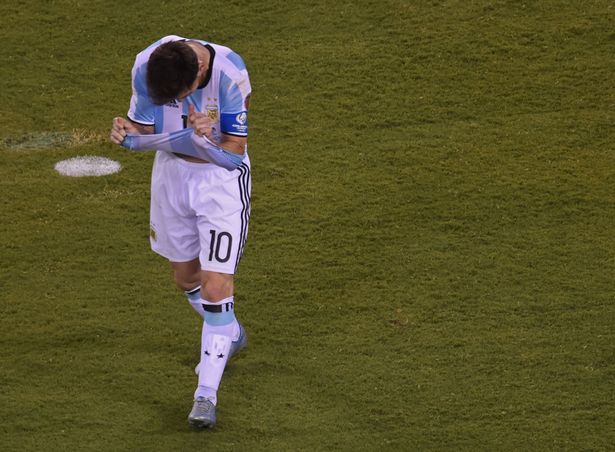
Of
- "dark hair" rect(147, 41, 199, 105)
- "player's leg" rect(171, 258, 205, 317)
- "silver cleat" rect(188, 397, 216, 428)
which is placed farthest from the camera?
"player's leg" rect(171, 258, 205, 317)

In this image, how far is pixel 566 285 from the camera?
6250 millimetres

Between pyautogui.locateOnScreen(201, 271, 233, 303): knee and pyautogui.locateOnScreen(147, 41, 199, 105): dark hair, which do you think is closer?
pyautogui.locateOnScreen(147, 41, 199, 105): dark hair

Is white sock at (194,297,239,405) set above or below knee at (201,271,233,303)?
below

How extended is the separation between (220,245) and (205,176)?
31 cm

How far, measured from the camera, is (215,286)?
5.30m

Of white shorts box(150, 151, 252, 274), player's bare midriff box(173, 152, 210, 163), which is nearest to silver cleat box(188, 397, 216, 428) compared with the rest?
white shorts box(150, 151, 252, 274)

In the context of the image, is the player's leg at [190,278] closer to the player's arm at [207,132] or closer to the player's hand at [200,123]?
the player's arm at [207,132]

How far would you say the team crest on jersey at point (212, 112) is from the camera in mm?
5203

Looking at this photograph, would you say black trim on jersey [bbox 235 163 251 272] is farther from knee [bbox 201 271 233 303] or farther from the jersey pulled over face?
the jersey pulled over face

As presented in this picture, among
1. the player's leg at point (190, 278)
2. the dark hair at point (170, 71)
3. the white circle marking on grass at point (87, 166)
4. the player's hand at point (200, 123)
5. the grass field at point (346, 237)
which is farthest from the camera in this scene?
the white circle marking on grass at point (87, 166)

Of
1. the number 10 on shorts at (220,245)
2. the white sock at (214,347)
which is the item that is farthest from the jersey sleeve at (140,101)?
the white sock at (214,347)

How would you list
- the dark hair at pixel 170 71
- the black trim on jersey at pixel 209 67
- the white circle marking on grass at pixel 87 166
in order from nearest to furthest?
1. the dark hair at pixel 170 71
2. the black trim on jersey at pixel 209 67
3. the white circle marking on grass at pixel 87 166

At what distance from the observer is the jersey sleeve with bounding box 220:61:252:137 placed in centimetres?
512

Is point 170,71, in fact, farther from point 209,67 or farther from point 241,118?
point 241,118
